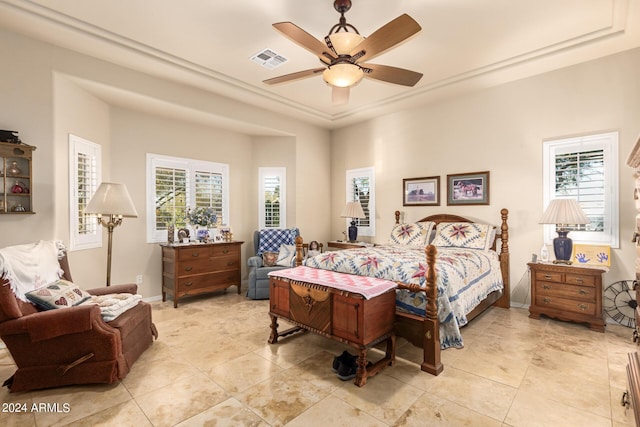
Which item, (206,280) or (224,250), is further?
(224,250)

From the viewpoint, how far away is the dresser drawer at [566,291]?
3.39 metres

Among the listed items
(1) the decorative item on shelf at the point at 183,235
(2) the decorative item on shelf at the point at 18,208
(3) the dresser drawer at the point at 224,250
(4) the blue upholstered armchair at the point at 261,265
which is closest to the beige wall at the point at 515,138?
(4) the blue upholstered armchair at the point at 261,265

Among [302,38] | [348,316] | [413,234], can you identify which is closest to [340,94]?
[302,38]

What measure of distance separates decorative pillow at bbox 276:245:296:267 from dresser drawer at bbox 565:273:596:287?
3534 mm

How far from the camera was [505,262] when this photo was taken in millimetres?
4156

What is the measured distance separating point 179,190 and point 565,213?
5.25 meters

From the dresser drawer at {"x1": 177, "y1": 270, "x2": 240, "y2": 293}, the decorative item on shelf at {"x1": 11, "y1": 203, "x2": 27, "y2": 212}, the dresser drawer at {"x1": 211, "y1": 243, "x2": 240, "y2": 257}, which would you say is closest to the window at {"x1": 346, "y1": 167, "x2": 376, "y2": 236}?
the dresser drawer at {"x1": 211, "y1": 243, "x2": 240, "y2": 257}

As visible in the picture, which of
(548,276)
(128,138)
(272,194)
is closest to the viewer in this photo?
(548,276)

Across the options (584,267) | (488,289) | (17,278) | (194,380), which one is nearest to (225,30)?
(17,278)

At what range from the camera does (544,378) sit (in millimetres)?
2402

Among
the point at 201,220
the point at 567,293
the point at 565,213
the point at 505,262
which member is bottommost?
the point at 567,293

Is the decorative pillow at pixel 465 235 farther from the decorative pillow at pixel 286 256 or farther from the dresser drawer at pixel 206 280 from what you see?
the dresser drawer at pixel 206 280

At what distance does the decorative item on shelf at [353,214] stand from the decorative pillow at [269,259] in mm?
1447

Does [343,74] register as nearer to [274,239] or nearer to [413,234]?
[413,234]
